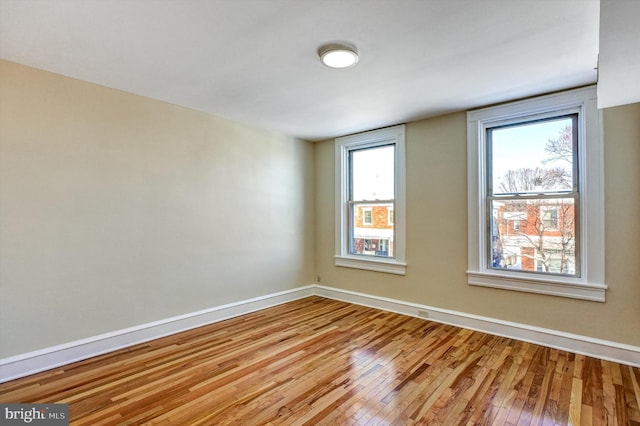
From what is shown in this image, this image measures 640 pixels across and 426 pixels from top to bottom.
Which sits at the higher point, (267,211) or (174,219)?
(267,211)

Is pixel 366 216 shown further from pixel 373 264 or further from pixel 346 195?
pixel 373 264

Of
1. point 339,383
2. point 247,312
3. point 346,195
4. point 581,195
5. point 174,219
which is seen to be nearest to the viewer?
point 339,383

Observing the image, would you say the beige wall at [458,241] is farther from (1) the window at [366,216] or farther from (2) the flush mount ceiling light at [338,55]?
(2) the flush mount ceiling light at [338,55]

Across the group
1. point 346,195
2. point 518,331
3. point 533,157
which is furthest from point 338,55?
point 518,331

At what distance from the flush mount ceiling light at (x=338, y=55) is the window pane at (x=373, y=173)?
2.14m

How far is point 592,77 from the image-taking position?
2.77 metres

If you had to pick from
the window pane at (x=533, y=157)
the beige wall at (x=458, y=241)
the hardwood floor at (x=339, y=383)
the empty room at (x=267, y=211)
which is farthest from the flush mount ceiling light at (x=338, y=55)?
the hardwood floor at (x=339, y=383)

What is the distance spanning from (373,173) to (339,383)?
9.90 feet

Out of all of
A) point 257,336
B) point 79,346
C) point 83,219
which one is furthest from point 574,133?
point 79,346

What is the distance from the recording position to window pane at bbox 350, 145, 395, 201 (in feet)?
14.7

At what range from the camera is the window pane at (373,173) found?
448cm

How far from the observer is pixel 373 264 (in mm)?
4496

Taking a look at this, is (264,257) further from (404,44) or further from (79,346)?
(404,44)

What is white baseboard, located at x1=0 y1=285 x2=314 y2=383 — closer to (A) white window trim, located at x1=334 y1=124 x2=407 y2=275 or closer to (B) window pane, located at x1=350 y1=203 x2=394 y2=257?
(A) white window trim, located at x1=334 y1=124 x2=407 y2=275
